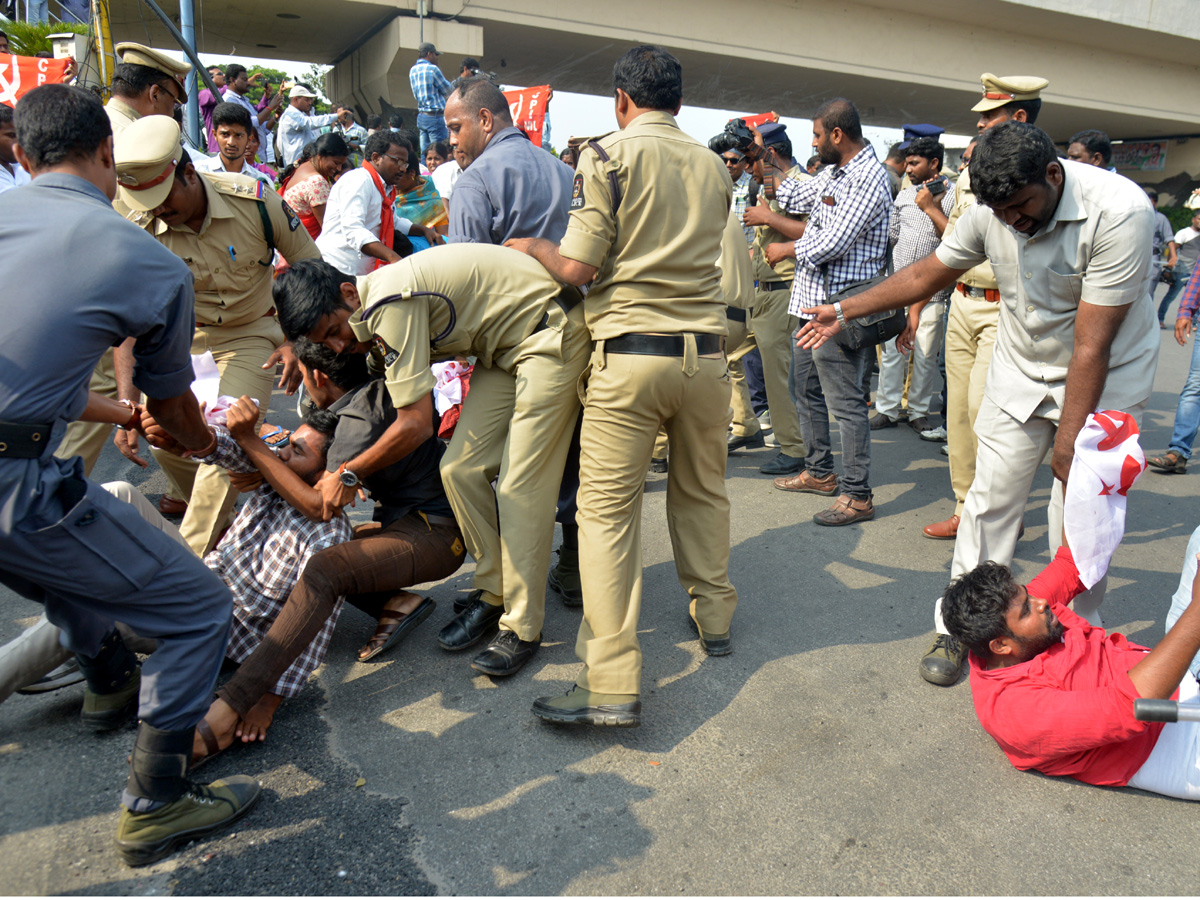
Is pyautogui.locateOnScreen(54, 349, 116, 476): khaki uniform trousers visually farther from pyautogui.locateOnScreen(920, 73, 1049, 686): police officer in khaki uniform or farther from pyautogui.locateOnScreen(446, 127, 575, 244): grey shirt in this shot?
pyautogui.locateOnScreen(920, 73, 1049, 686): police officer in khaki uniform

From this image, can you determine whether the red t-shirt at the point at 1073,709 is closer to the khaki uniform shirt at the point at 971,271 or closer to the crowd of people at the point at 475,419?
the crowd of people at the point at 475,419

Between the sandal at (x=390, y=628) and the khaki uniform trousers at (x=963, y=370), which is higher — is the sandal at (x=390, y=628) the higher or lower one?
the lower one

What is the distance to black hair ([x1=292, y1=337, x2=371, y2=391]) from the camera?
310 centimetres

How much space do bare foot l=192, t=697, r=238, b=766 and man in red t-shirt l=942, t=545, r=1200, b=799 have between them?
2.36 metres

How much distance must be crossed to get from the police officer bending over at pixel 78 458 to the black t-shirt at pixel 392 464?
0.75m

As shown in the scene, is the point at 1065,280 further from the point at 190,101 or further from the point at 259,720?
the point at 190,101

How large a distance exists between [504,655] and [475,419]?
906mm

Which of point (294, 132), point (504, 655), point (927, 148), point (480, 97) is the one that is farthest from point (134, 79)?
point (294, 132)

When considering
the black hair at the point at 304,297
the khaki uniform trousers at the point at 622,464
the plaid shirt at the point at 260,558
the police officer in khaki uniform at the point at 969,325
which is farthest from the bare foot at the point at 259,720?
the police officer in khaki uniform at the point at 969,325

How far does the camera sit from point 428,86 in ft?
31.0

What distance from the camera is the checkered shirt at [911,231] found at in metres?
6.01

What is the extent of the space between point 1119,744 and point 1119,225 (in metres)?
1.66

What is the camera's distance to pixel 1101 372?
2814mm

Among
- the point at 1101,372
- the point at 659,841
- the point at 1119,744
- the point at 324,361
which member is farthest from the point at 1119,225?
the point at 324,361
